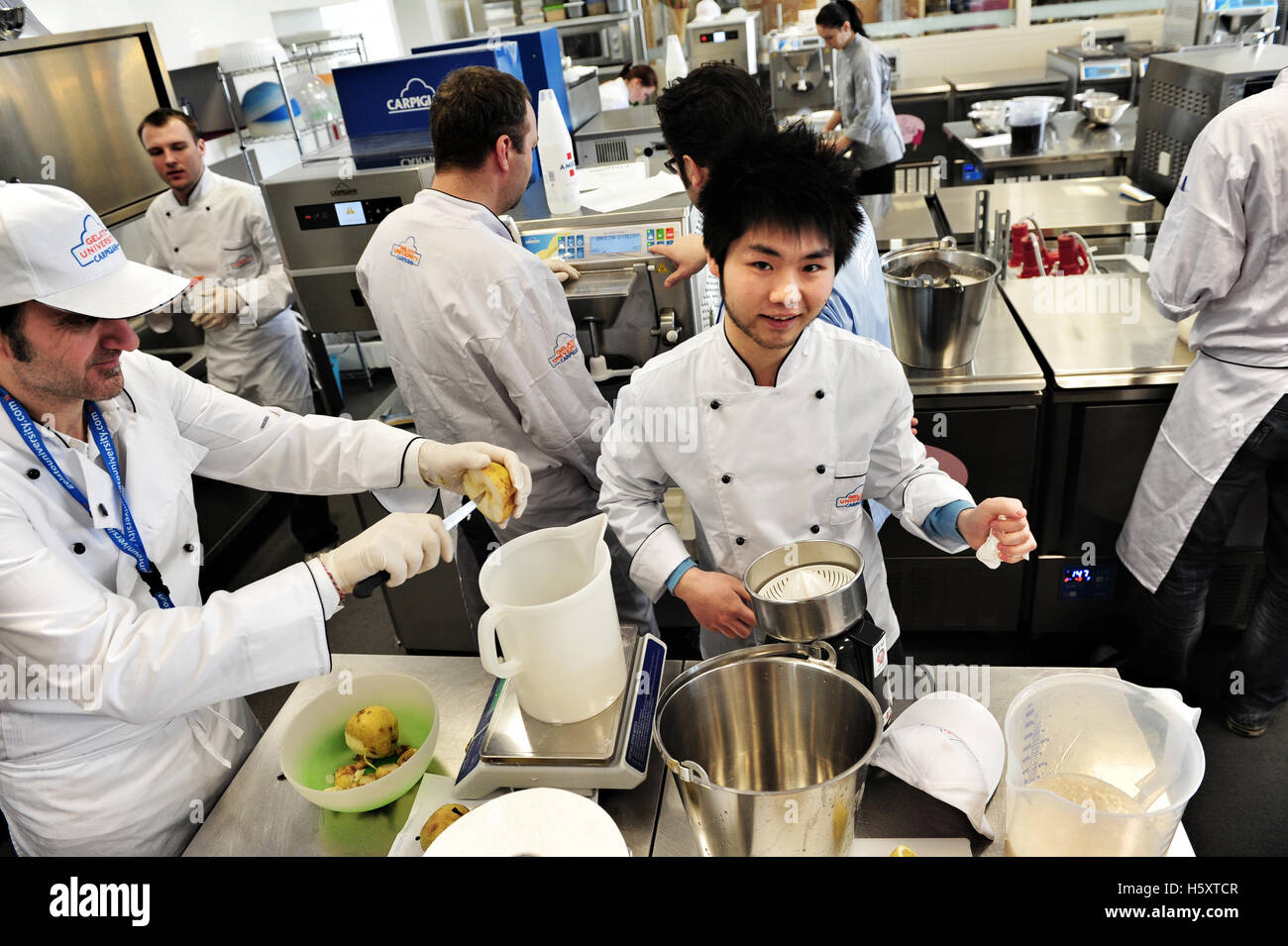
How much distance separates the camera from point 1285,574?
2.26 metres

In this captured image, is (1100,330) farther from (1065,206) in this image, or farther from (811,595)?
(811,595)

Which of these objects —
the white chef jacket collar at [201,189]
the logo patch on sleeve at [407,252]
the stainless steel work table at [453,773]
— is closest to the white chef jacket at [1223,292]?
the stainless steel work table at [453,773]

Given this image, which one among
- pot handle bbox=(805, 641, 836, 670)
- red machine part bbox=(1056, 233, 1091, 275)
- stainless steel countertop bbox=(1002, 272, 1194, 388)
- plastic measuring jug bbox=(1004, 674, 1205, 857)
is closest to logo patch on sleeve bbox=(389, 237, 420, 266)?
pot handle bbox=(805, 641, 836, 670)

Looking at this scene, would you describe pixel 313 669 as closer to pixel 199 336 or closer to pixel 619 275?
pixel 619 275

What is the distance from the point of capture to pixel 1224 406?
2.16 m

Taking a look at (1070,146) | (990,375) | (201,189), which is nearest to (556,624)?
(990,375)

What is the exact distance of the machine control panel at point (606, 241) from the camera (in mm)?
2400

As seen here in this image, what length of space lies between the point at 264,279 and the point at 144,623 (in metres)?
2.76

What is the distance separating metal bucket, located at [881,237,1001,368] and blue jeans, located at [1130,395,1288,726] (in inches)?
29.6

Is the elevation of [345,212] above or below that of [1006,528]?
above

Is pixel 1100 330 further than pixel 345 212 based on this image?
No

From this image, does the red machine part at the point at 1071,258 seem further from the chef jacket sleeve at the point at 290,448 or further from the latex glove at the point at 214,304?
the latex glove at the point at 214,304
